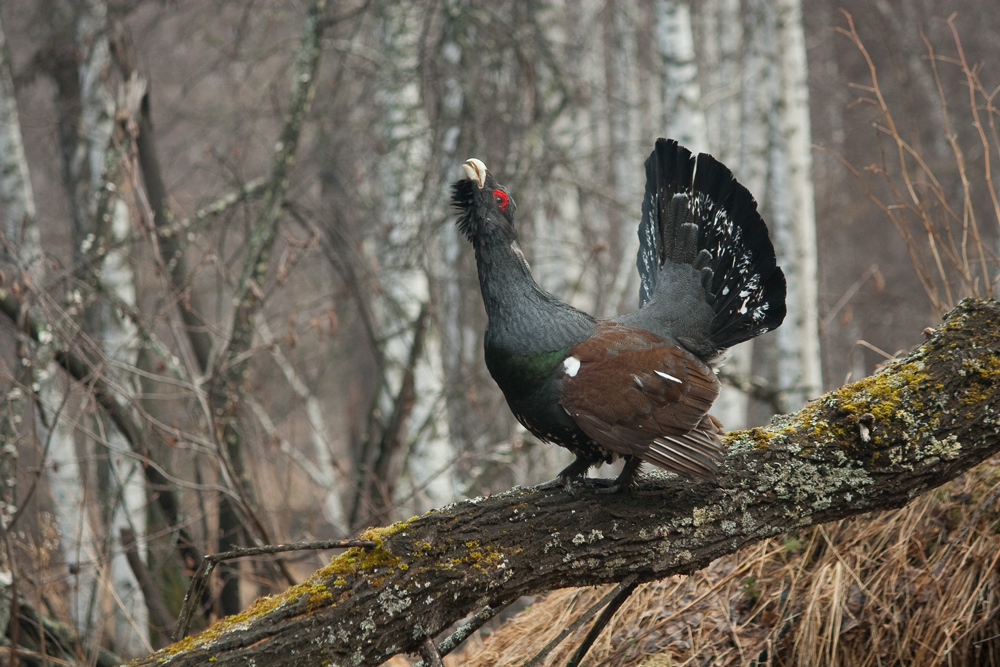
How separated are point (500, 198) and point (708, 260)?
3.19ft

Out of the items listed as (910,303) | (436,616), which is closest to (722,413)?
(436,616)

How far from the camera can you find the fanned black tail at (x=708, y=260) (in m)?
3.31

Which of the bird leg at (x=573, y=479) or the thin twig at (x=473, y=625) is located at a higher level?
the bird leg at (x=573, y=479)

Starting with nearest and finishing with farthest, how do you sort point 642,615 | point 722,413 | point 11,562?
point 11,562 → point 642,615 → point 722,413

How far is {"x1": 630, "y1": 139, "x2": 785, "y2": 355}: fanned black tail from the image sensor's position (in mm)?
3307

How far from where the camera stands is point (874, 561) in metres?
3.23

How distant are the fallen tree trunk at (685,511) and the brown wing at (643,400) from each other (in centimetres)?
17

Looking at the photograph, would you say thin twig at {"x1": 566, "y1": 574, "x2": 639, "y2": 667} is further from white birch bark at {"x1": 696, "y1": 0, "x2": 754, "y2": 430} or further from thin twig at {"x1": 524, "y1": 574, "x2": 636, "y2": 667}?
white birch bark at {"x1": 696, "y1": 0, "x2": 754, "y2": 430}

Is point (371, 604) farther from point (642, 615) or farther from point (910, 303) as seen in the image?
point (910, 303)

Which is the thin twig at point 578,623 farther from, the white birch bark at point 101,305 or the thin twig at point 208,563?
the white birch bark at point 101,305

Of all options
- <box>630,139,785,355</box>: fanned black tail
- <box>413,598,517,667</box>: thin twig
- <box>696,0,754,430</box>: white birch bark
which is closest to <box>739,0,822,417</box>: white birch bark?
<box>696,0,754,430</box>: white birch bark

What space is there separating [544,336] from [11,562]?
92.7 inches

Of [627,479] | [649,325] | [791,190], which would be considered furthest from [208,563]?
[791,190]

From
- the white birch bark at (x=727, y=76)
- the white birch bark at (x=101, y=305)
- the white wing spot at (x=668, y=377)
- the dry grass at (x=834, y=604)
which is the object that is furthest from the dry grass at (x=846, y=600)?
the white birch bark at (x=727, y=76)
